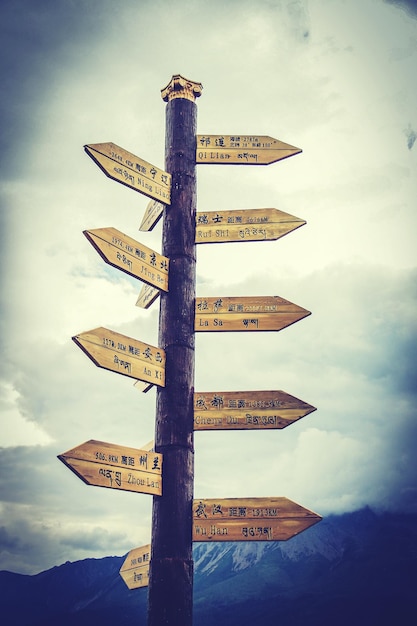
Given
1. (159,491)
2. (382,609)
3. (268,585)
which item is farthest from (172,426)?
(268,585)

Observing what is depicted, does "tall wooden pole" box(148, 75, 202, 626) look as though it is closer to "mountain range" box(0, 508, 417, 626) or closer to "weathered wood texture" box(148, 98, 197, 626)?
"weathered wood texture" box(148, 98, 197, 626)

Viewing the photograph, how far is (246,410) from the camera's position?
251 inches

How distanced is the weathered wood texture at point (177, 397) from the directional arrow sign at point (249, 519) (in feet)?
0.53

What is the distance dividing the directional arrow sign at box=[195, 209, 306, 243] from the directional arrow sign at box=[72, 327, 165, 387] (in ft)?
5.18

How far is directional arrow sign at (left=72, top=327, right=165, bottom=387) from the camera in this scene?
569 cm

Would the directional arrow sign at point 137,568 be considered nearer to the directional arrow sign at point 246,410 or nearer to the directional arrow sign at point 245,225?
the directional arrow sign at point 246,410

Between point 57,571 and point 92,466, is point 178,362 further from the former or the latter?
point 57,571

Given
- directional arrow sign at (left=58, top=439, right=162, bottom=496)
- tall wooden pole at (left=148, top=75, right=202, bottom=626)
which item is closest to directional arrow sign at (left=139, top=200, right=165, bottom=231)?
tall wooden pole at (left=148, top=75, right=202, bottom=626)

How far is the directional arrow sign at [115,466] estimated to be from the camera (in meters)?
5.32

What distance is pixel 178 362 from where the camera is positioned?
6.52m

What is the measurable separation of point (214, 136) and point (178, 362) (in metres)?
3.03

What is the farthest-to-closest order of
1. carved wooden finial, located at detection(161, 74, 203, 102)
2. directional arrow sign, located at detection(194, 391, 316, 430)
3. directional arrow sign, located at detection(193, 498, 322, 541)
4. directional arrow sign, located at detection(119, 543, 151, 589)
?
1. carved wooden finial, located at detection(161, 74, 203, 102)
2. directional arrow sign, located at detection(119, 543, 151, 589)
3. directional arrow sign, located at detection(194, 391, 316, 430)
4. directional arrow sign, located at detection(193, 498, 322, 541)

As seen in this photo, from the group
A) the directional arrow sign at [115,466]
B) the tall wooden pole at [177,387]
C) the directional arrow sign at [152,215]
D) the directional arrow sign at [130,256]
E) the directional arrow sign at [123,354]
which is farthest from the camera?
the directional arrow sign at [152,215]

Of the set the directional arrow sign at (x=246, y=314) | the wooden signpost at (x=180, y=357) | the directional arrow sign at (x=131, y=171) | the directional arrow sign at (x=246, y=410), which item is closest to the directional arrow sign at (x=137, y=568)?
the wooden signpost at (x=180, y=357)
